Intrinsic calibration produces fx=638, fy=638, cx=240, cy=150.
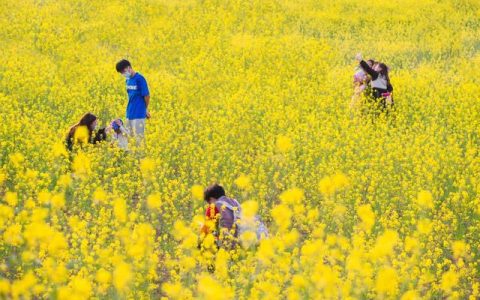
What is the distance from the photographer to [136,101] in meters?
8.33

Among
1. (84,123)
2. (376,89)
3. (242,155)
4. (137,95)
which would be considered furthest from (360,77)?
(84,123)

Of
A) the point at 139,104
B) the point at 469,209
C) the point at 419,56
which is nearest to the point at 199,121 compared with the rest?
the point at 139,104

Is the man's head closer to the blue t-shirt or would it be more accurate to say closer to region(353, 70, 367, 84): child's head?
the blue t-shirt

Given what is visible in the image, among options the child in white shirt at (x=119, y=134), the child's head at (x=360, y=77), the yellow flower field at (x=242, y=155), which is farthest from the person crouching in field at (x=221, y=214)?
the child's head at (x=360, y=77)

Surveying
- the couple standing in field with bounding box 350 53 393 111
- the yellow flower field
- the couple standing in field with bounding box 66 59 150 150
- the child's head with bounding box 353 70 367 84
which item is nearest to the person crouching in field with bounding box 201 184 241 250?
the yellow flower field

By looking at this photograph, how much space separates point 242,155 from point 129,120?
1574 mm

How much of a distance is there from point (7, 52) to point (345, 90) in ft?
21.3

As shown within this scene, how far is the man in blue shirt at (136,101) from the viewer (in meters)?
8.20

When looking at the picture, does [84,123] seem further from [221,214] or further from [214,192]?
[221,214]

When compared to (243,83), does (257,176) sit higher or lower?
lower

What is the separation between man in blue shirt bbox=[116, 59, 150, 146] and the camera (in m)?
8.20

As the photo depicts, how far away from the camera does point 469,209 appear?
681 centimetres

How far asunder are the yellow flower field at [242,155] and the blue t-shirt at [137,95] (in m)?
0.32

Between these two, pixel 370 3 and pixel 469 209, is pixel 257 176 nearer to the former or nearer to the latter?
pixel 469 209
